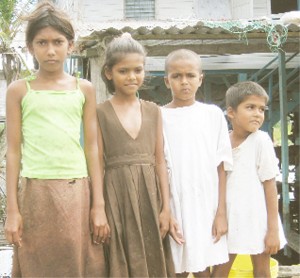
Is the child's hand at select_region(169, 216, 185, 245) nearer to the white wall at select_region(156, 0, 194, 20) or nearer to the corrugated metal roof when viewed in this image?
the corrugated metal roof

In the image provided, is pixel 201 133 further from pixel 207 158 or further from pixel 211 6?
pixel 211 6

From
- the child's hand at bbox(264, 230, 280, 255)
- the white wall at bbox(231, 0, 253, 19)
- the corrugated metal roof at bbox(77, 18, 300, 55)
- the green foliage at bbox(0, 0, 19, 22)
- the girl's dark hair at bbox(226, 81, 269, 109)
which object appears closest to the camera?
the child's hand at bbox(264, 230, 280, 255)

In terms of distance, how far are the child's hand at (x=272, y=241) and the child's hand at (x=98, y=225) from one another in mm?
949

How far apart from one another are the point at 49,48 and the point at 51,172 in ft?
1.99

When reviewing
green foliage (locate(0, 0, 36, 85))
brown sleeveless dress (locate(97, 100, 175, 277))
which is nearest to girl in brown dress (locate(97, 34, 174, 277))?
brown sleeveless dress (locate(97, 100, 175, 277))

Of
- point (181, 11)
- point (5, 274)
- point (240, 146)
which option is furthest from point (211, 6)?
point (240, 146)

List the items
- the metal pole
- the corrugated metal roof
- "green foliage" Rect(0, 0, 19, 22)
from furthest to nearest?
"green foliage" Rect(0, 0, 19, 22)
the metal pole
the corrugated metal roof

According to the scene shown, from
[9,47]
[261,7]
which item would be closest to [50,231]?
[9,47]

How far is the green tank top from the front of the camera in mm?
2361

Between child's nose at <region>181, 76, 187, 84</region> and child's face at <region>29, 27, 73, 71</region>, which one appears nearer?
child's face at <region>29, 27, 73, 71</region>

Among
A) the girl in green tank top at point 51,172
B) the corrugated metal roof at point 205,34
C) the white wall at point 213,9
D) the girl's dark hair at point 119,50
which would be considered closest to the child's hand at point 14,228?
the girl in green tank top at point 51,172

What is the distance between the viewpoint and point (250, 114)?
2.83 m

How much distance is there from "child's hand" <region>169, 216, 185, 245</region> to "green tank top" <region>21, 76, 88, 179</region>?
1.81 ft

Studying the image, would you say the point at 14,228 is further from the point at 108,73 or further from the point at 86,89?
the point at 108,73
